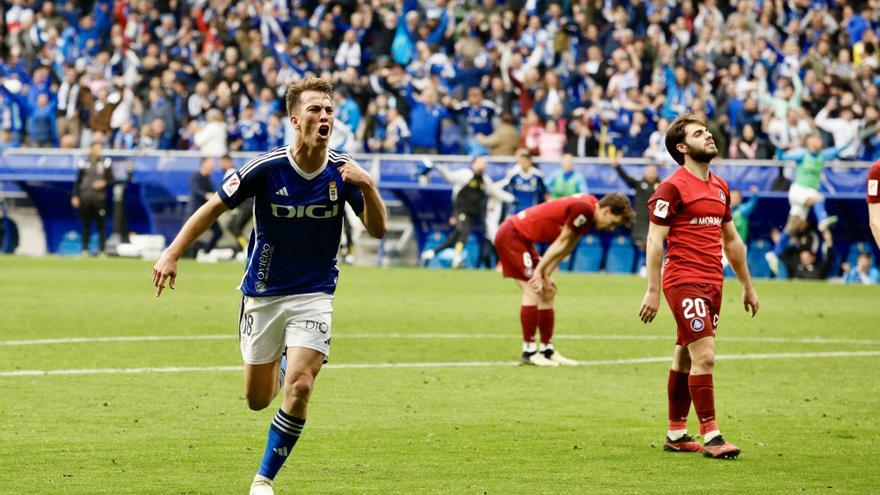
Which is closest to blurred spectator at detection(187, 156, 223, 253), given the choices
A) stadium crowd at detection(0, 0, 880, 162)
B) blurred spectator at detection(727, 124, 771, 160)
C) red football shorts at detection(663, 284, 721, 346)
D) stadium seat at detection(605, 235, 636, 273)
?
stadium crowd at detection(0, 0, 880, 162)

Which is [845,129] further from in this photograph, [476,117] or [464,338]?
[464,338]

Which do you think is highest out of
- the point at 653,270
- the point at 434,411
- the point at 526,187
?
the point at 653,270

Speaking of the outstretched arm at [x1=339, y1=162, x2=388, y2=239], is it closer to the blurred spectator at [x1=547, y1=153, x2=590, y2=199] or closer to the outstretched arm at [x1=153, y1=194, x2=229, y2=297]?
the outstretched arm at [x1=153, y1=194, x2=229, y2=297]

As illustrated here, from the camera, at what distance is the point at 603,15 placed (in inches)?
1251

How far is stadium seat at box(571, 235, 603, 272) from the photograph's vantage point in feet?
93.5

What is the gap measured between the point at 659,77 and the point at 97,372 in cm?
1843

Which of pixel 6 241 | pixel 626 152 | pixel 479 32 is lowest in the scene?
pixel 6 241

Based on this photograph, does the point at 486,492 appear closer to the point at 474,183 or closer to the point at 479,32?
the point at 474,183

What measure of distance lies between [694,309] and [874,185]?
2005 millimetres

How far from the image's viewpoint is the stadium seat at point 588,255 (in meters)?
28.5

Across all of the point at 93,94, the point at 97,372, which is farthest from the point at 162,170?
the point at 97,372

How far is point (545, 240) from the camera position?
15.1 metres

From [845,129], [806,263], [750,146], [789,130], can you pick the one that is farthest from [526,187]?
[845,129]

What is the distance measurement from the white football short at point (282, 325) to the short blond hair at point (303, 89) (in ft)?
3.35
